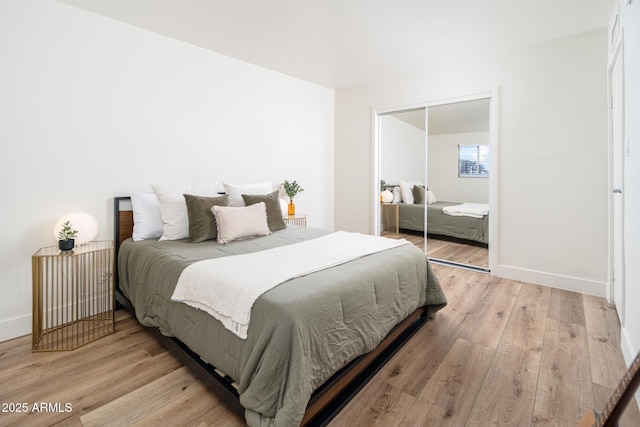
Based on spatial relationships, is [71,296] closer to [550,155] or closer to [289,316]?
[289,316]

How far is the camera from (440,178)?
4.11 m

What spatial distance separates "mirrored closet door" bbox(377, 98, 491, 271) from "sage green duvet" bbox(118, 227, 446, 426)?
6.06 ft

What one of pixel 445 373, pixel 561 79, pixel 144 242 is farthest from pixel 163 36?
pixel 561 79

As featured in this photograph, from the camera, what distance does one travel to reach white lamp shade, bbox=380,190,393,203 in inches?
182

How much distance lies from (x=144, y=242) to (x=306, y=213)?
241 cm

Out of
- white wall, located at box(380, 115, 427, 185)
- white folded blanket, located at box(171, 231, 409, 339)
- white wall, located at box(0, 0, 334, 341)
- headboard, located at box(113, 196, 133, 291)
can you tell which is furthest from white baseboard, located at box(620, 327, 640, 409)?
headboard, located at box(113, 196, 133, 291)

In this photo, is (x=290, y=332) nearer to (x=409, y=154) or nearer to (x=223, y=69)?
(x=223, y=69)

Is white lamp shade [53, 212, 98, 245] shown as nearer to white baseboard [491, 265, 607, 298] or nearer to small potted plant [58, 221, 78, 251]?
small potted plant [58, 221, 78, 251]

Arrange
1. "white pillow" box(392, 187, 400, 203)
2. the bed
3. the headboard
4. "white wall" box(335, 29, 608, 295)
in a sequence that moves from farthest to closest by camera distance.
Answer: "white pillow" box(392, 187, 400, 203) → the bed → "white wall" box(335, 29, 608, 295) → the headboard

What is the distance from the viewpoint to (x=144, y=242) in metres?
2.56

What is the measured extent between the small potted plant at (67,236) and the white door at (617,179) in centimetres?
389

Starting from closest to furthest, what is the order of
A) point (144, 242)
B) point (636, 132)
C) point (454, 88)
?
point (636, 132), point (144, 242), point (454, 88)

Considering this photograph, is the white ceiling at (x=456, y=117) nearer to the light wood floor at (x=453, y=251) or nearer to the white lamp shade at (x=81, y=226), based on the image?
the light wood floor at (x=453, y=251)

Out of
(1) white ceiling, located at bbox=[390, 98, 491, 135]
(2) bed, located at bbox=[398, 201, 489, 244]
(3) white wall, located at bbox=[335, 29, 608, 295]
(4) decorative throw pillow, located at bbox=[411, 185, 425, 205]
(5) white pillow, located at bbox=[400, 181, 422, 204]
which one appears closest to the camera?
(3) white wall, located at bbox=[335, 29, 608, 295]
